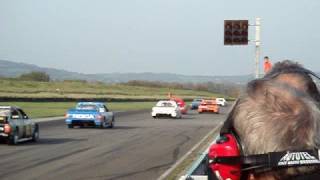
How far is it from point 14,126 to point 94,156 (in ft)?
15.4

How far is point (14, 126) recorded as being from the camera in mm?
23375

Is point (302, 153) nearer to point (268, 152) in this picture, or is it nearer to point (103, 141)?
point (268, 152)

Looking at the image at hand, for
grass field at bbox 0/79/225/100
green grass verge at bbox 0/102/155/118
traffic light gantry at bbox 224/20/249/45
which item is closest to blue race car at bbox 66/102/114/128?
traffic light gantry at bbox 224/20/249/45

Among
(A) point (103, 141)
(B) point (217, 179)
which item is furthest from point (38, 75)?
(B) point (217, 179)

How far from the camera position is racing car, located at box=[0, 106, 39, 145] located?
917 inches

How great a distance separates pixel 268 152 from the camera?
209 centimetres

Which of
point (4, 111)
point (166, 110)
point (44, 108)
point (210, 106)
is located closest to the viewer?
point (4, 111)

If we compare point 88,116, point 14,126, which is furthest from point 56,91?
point 14,126

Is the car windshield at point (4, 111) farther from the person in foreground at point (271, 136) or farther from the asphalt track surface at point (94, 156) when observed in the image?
the person in foreground at point (271, 136)

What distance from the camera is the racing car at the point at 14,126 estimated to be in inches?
917

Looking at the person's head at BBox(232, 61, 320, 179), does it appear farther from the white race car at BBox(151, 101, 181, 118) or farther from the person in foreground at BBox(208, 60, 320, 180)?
the white race car at BBox(151, 101, 181, 118)

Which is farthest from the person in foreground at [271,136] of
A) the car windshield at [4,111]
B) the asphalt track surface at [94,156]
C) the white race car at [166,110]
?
the white race car at [166,110]

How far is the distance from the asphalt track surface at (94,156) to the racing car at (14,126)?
1.21ft

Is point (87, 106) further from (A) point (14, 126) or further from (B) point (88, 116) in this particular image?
(A) point (14, 126)
